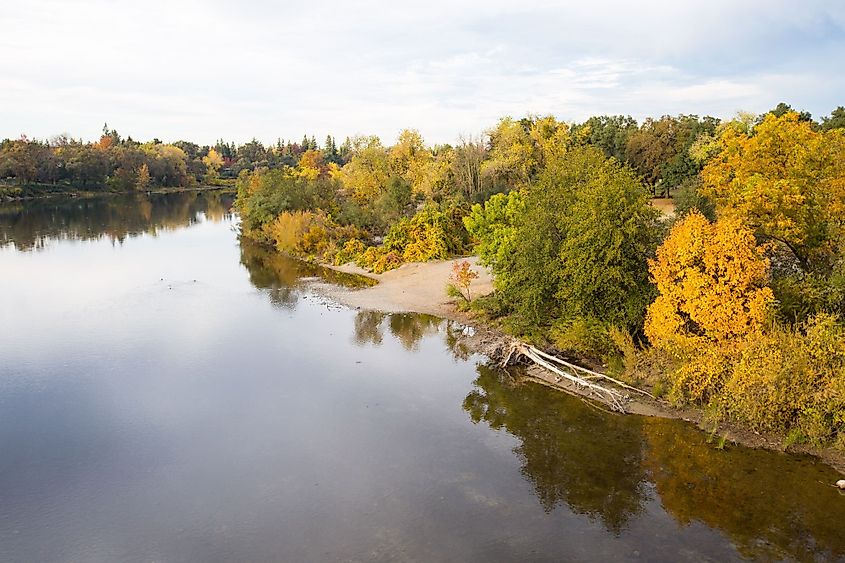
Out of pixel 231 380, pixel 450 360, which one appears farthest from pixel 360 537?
pixel 450 360

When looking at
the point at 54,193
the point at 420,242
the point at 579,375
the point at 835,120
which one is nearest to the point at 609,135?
the point at 835,120

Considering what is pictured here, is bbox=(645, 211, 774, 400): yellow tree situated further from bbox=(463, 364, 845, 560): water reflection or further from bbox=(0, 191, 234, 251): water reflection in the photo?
bbox=(0, 191, 234, 251): water reflection

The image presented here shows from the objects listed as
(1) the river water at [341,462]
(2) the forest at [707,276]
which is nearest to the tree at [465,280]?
(2) the forest at [707,276]

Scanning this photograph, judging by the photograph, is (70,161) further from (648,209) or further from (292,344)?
(648,209)

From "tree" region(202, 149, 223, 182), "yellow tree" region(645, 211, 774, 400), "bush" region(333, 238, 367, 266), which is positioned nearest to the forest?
"yellow tree" region(645, 211, 774, 400)

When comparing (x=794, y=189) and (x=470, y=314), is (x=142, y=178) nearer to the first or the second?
(x=470, y=314)

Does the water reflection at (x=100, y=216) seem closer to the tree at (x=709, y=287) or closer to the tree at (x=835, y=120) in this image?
the tree at (x=709, y=287)
